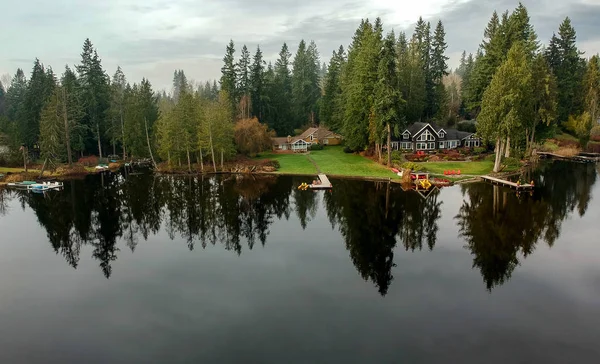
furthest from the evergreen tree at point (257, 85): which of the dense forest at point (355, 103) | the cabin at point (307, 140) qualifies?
the cabin at point (307, 140)

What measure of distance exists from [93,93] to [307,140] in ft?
157

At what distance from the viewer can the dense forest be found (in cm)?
6581

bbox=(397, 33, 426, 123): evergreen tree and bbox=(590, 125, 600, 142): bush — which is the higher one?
bbox=(397, 33, 426, 123): evergreen tree

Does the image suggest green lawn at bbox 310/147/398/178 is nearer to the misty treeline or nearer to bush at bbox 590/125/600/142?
the misty treeline

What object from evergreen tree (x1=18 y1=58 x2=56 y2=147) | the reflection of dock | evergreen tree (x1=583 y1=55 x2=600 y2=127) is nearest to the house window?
the reflection of dock

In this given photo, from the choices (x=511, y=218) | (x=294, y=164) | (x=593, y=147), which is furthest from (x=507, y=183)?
(x=593, y=147)

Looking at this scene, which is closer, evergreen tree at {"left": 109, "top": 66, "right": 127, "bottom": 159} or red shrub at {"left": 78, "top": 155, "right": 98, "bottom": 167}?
red shrub at {"left": 78, "top": 155, "right": 98, "bottom": 167}

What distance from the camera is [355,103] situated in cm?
7400

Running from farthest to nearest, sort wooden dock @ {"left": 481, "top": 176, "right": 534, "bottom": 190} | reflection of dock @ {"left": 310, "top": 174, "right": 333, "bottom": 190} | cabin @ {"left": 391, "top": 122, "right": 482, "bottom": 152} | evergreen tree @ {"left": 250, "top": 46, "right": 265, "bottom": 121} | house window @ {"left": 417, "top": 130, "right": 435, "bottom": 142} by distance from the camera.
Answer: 1. evergreen tree @ {"left": 250, "top": 46, "right": 265, "bottom": 121}
2. house window @ {"left": 417, "top": 130, "right": 435, "bottom": 142}
3. cabin @ {"left": 391, "top": 122, "right": 482, "bottom": 152}
4. reflection of dock @ {"left": 310, "top": 174, "right": 333, "bottom": 190}
5. wooden dock @ {"left": 481, "top": 176, "right": 534, "bottom": 190}

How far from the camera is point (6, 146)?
249 feet

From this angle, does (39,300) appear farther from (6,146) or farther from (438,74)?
(438,74)

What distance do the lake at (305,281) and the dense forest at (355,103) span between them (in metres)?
26.2

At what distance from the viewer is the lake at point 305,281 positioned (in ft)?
59.6

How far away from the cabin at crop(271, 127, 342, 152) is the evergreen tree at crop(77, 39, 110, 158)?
37.5 metres
